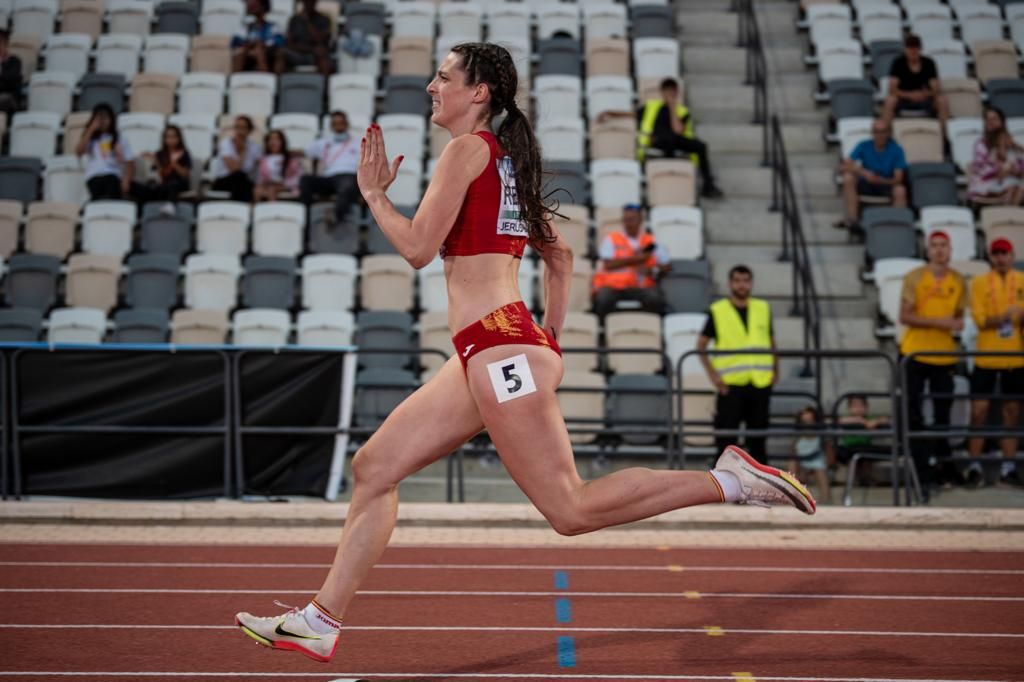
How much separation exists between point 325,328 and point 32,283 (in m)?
3.20

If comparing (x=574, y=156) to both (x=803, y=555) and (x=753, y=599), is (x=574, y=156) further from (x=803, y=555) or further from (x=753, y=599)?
(x=753, y=599)

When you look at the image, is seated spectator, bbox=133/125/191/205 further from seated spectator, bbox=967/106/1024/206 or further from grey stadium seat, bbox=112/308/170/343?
seated spectator, bbox=967/106/1024/206

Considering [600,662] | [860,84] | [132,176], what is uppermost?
[860,84]

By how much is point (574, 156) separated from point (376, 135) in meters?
10.8

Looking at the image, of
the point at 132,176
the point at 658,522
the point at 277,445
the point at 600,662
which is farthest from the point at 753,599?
the point at 132,176

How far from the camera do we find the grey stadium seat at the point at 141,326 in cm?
1260

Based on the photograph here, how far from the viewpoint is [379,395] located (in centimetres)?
1141

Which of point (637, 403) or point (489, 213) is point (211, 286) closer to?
point (637, 403)

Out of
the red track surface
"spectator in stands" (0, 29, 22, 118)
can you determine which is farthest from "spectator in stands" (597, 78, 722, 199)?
"spectator in stands" (0, 29, 22, 118)

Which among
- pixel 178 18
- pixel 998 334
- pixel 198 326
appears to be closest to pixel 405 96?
pixel 178 18

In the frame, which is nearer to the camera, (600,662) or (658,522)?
(600,662)

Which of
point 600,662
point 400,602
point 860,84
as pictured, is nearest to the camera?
point 600,662

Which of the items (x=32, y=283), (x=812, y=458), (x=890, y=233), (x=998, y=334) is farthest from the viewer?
(x=890, y=233)

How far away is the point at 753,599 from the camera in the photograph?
6715mm
